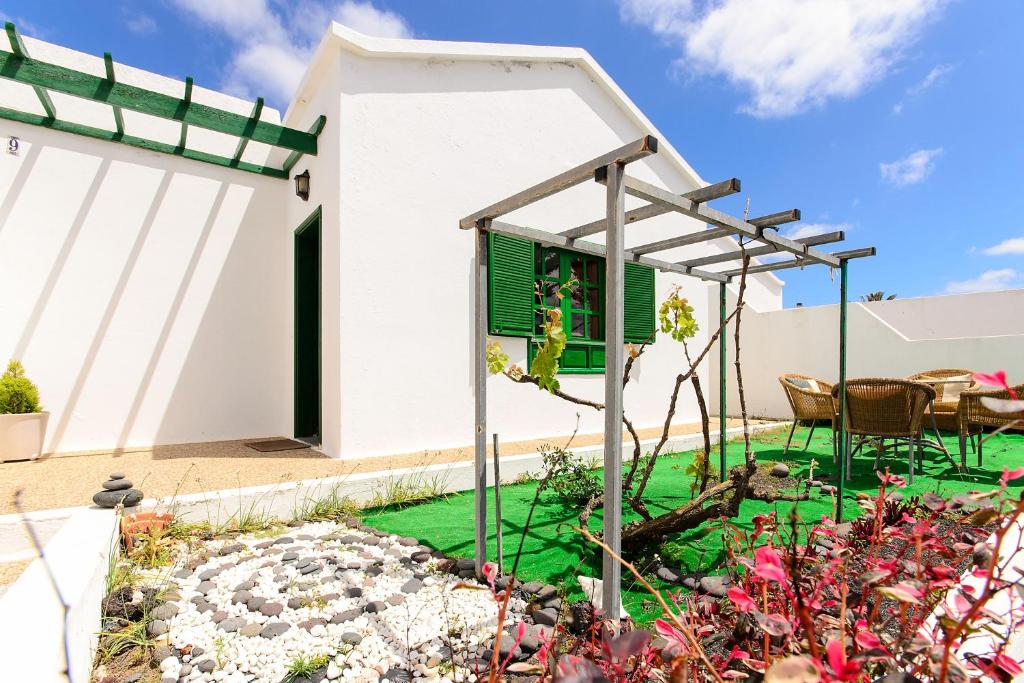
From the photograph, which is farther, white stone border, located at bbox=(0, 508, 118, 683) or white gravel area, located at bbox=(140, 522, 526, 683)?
white gravel area, located at bbox=(140, 522, 526, 683)

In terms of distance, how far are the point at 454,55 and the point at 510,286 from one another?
264 centimetres

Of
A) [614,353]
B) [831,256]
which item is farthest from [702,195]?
[831,256]

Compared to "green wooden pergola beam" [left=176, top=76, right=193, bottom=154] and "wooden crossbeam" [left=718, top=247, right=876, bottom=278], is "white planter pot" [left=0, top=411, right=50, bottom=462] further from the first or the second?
"wooden crossbeam" [left=718, top=247, right=876, bottom=278]

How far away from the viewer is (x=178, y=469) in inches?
163

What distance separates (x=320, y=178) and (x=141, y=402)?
126 inches

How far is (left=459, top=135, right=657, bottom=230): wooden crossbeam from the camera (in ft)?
5.79

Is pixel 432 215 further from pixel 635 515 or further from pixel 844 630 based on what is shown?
pixel 844 630

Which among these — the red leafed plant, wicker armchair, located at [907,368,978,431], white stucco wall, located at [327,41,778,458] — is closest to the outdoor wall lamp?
white stucco wall, located at [327,41,778,458]

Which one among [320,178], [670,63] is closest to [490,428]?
[320,178]

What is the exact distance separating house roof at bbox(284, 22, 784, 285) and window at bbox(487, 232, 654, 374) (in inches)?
80.3

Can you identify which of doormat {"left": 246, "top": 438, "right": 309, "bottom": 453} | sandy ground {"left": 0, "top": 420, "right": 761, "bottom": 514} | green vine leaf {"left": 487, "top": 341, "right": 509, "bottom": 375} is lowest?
doormat {"left": 246, "top": 438, "right": 309, "bottom": 453}

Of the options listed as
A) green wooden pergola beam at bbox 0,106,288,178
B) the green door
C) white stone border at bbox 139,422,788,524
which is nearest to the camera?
white stone border at bbox 139,422,788,524

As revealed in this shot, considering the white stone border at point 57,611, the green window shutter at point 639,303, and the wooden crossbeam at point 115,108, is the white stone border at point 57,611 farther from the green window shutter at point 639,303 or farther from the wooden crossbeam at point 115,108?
the green window shutter at point 639,303

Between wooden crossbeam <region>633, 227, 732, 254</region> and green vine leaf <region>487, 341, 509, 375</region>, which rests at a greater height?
wooden crossbeam <region>633, 227, 732, 254</region>
